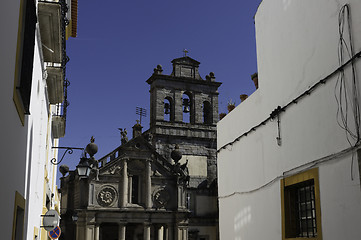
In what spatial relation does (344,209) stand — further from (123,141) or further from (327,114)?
(123,141)

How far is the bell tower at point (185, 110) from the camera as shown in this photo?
32.1 meters

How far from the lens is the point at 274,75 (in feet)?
27.9

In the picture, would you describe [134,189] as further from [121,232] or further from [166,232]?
[166,232]

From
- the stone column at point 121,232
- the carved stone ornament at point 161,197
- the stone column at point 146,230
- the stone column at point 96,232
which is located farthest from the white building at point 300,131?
the carved stone ornament at point 161,197

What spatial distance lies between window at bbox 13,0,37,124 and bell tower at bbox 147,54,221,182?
85.5 feet

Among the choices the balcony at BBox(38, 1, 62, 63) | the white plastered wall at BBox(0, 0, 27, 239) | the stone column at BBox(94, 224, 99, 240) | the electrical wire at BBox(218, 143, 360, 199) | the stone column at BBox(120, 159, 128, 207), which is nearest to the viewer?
the white plastered wall at BBox(0, 0, 27, 239)

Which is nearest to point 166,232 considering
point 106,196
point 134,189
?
point 134,189

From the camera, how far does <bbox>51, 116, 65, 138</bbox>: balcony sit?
13.2 meters

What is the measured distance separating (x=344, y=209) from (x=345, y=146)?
0.83 metres

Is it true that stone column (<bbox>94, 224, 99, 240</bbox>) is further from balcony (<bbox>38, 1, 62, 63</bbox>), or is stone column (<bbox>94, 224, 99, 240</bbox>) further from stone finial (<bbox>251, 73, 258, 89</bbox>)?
balcony (<bbox>38, 1, 62, 63</bbox>)

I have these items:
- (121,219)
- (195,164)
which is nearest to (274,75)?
(121,219)

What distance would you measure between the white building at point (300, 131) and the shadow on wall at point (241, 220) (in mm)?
16

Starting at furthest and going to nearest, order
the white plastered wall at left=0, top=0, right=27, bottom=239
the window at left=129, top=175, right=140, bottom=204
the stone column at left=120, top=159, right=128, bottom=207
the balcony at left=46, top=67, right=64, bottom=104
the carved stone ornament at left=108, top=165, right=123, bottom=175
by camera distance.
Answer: the window at left=129, top=175, right=140, bottom=204 < the carved stone ornament at left=108, top=165, right=123, bottom=175 < the stone column at left=120, top=159, right=128, bottom=207 < the balcony at left=46, top=67, right=64, bottom=104 < the white plastered wall at left=0, top=0, right=27, bottom=239

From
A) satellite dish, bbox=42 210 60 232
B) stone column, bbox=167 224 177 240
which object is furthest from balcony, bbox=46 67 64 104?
stone column, bbox=167 224 177 240
